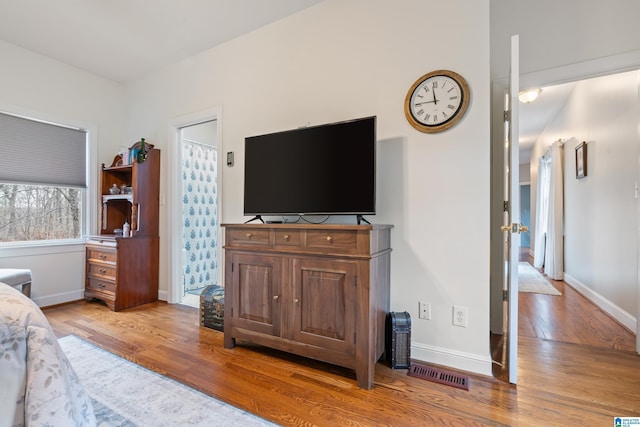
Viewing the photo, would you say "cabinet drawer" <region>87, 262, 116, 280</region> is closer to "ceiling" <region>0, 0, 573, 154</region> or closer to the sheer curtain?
"ceiling" <region>0, 0, 573, 154</region>

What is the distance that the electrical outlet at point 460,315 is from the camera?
6.47 feet

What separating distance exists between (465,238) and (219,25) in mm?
2813

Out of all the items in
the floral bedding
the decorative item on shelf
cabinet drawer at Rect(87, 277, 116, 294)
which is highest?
the decorative item on shelf

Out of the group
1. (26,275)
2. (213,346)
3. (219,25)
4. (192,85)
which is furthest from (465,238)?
(26,275)

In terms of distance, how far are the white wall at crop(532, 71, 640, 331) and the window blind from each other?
5.67m

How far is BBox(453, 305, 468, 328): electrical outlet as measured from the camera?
1.97 m

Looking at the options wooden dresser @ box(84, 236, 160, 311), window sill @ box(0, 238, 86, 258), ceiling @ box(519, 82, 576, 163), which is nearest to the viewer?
window sill @ box(0, 238, 86, 258)

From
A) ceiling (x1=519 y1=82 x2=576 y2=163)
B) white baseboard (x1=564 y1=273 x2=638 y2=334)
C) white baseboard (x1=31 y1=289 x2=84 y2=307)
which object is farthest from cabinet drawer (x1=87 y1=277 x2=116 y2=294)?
ceiling (x1=519 y1=82 x2=576 y2=163)

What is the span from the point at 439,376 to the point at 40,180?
434 cm

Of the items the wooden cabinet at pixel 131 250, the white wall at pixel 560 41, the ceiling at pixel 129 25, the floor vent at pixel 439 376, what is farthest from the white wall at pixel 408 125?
the wooden cabinet at pixel 131 250

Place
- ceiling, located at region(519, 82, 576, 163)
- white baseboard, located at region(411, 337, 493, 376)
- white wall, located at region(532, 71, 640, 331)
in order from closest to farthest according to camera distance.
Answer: white baseboard, located at region(411, 337, 493, 376) → white wall, located at region(532, 71, 640, 331) → ceiling, located at region(519, 82, 576, 163)

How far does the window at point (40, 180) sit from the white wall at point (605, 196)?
569 cm

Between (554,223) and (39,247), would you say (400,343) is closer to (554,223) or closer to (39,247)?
(39,247)

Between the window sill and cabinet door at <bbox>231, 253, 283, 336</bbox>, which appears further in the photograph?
the window sill
